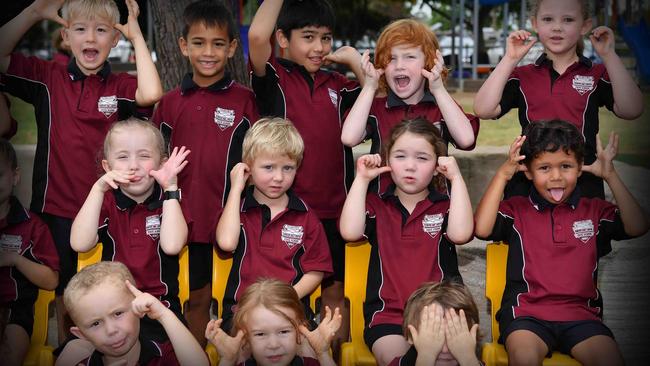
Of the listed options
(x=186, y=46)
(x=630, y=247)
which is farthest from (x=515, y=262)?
(x=630, y=247)

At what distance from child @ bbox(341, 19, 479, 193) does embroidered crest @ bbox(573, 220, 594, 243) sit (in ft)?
1.95

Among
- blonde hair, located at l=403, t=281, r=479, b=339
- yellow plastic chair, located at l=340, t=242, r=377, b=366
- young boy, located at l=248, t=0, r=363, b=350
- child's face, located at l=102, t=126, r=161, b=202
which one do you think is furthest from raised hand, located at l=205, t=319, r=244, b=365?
young boy, located at l=248, t=0, r=363, b=350

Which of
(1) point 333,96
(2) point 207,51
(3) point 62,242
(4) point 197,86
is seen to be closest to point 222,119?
(4) point 197,86

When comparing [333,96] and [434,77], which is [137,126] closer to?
[333,96]

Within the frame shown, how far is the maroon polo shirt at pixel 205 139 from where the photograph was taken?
4.00 meters

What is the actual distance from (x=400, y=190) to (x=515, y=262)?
57 centimetres

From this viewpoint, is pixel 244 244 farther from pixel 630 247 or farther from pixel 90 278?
pixel 630 247

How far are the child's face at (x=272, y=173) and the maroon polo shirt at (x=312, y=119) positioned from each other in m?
0.44

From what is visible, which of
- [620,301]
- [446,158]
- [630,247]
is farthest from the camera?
[630,247]

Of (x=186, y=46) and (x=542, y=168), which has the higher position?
(x=186, y=46)

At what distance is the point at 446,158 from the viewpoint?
355 centimetres

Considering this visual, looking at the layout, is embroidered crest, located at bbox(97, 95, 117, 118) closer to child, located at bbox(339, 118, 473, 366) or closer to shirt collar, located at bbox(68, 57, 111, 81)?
shirt collar, located at bbox(68, 57, 111, 81)

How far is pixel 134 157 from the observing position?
3.65 m

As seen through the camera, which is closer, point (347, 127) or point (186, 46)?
point (347, 127)
